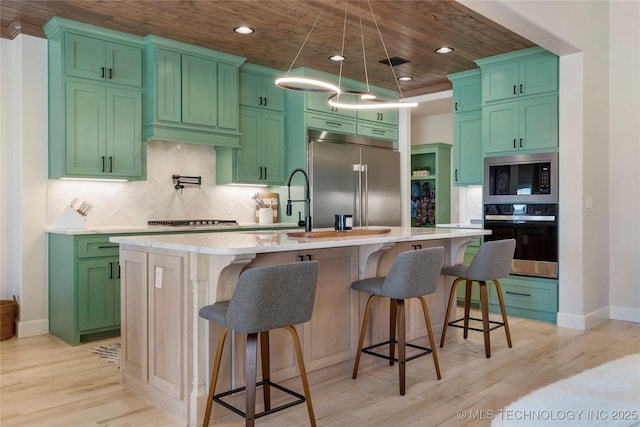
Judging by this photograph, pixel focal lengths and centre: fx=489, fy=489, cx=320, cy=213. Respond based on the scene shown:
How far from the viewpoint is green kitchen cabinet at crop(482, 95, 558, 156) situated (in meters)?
4.55

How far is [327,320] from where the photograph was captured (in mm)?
2957

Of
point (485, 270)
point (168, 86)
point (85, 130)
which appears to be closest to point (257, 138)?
point (168, 86)

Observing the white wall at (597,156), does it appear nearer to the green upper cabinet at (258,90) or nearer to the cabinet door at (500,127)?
the cabinet door at (500,127)

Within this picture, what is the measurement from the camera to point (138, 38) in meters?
4.42

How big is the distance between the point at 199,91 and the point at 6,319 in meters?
2.60

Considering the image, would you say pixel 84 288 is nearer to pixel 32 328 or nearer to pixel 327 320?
pixel 32 328

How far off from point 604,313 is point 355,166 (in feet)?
9.75

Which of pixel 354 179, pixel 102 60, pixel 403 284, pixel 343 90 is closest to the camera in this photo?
pixel 403 284

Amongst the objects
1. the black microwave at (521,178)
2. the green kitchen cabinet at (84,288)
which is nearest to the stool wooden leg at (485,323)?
the black microwave at (521,178)

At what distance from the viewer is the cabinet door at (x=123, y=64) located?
169 inches

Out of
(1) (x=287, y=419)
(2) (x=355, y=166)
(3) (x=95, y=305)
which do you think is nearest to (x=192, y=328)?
(1) (x=287, y=419)

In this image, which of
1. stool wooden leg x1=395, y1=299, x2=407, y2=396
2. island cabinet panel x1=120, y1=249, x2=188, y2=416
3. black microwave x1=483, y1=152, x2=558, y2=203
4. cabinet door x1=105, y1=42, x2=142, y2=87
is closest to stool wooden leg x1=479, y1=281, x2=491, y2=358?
stool wooden leg x1=395, y1=299, x2=407, y2=396

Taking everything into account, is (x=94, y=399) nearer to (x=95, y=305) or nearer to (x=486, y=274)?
(x=95, y=305)

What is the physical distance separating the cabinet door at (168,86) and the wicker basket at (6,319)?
6.66ft
